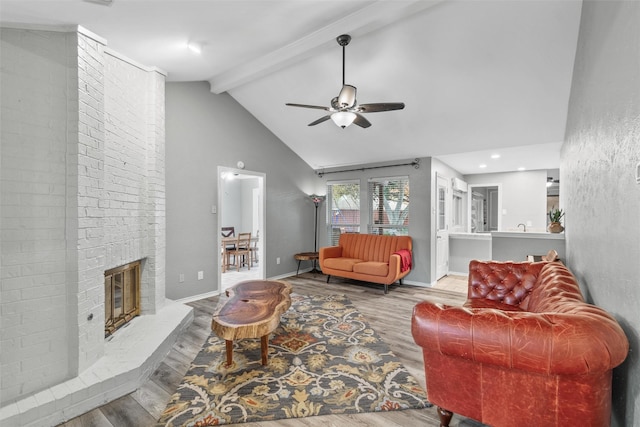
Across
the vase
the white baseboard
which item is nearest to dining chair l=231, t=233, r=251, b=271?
the white baseboard

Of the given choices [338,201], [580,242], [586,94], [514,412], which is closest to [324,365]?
[514,412]

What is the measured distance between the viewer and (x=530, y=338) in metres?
1.22

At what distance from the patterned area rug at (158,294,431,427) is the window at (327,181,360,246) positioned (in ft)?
10.6

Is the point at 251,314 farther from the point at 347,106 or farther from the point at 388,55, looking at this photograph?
the point at 388,55

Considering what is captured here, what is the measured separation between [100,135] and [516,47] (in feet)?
12.7

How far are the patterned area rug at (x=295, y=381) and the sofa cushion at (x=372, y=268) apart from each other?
1585 mm

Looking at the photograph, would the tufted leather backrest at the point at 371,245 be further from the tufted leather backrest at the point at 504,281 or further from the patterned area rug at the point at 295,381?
the patterned area rug at the point at 295,381

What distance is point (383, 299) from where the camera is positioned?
14.1 feet

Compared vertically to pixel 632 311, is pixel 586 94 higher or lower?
higher

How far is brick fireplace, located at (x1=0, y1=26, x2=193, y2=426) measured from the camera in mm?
1856

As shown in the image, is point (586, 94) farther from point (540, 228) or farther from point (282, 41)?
point (540, 228)

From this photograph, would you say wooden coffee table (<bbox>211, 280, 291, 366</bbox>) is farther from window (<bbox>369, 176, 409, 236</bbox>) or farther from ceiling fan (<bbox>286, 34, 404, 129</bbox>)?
window (<bbox>369, 176, 409, 236</bbox>)

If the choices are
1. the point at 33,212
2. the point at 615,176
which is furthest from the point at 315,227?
the point at 615,176

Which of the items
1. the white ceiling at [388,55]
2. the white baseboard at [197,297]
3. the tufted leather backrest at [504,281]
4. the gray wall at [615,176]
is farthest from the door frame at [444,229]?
the white baseboard at [197,297]
